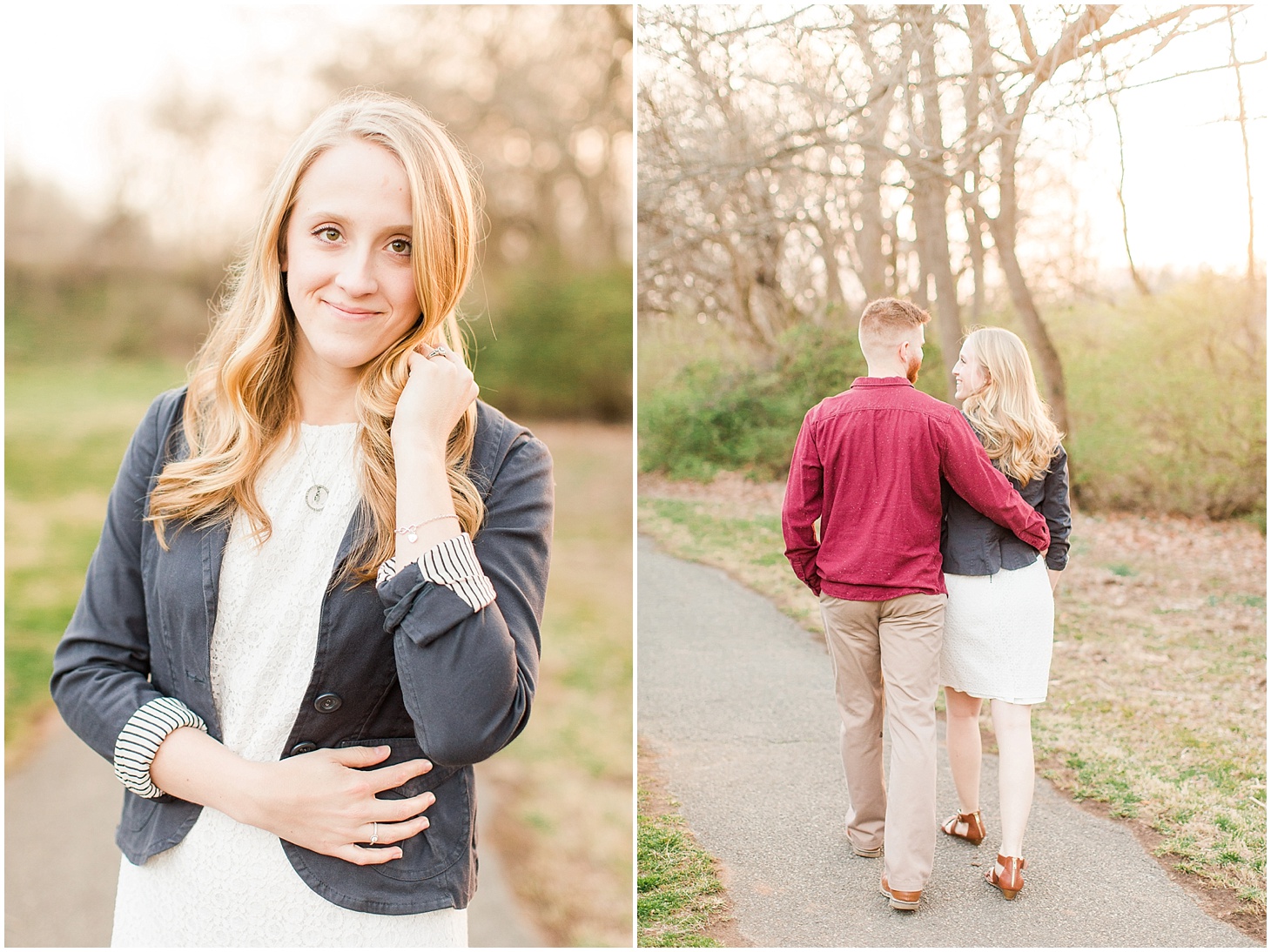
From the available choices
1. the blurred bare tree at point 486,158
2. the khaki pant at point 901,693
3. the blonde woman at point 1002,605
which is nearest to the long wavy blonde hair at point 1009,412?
the blonde woman at point 1002,605

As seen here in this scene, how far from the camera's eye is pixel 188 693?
1584mm

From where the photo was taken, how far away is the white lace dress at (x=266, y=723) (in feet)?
5.14

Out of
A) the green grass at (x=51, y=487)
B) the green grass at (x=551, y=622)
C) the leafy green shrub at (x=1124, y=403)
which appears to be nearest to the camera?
the leafy green shrub at (x=1124, y=403)

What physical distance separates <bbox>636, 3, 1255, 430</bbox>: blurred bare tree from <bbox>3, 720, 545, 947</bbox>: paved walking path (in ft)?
7.23

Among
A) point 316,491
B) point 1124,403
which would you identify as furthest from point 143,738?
point 1124,403

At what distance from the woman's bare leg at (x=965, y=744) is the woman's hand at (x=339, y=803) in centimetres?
161

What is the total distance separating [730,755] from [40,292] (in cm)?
1545

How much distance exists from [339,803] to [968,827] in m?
1.84

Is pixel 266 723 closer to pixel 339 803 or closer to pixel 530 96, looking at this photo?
pixel 339 803

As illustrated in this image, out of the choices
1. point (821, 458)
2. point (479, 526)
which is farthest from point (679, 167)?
point (479, 526)

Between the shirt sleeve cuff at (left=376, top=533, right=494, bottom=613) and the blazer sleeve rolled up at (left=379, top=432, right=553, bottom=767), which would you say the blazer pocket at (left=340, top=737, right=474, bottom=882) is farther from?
the shirt sleeve cuff at (left=376, top=533, right=494, bottom=613)

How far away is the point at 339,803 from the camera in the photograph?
1.56 m

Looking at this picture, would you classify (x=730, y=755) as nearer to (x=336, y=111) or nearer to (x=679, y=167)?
(x=679, y=167)

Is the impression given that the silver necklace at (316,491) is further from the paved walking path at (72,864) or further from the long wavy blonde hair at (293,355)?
the paved walking path at (72,864)
